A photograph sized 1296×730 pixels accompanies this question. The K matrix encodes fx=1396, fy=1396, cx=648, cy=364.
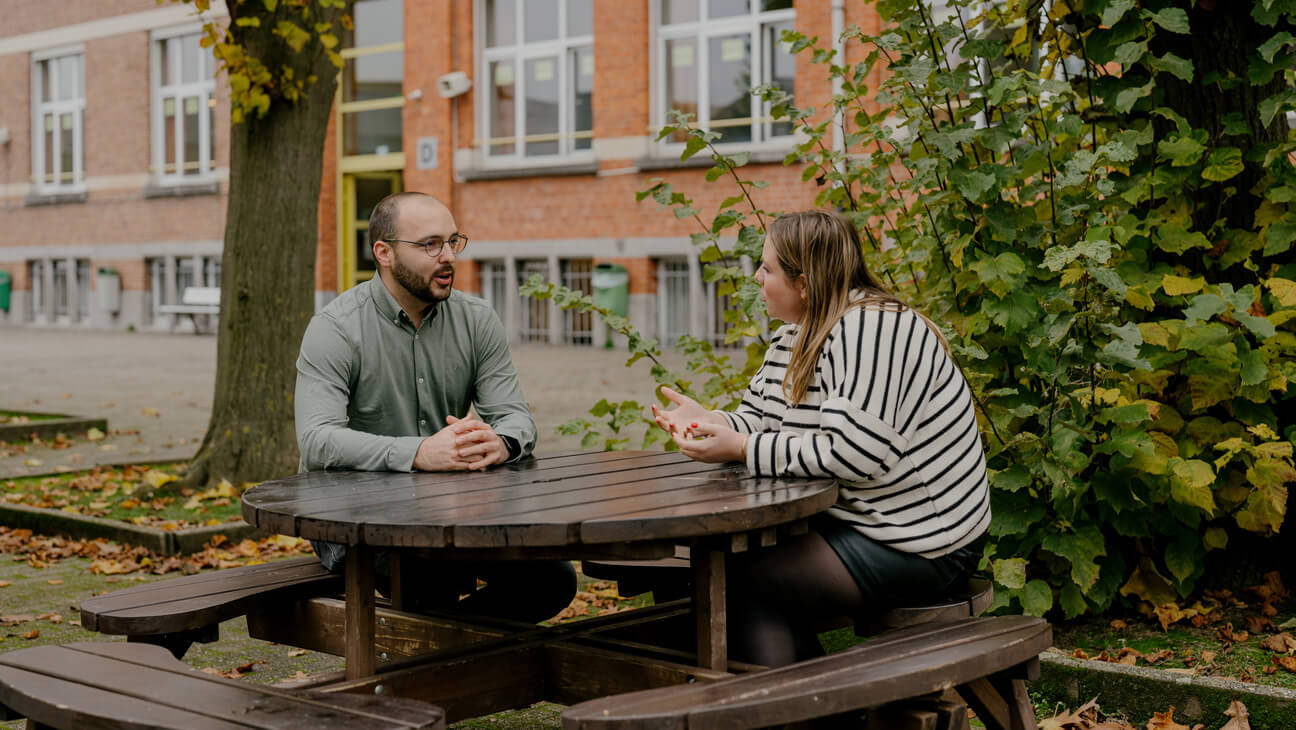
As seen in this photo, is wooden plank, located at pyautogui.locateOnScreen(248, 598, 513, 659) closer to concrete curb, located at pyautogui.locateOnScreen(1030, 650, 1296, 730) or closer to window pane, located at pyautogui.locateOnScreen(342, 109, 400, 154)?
concrete curb, located at pyautogui.locateOnScreen(1030, 650, 1296, 730)

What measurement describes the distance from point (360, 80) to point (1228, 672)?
22.1 metres

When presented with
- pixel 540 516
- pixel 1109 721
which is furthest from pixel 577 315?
pixel 540 516

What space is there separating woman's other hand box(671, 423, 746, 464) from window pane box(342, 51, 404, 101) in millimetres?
21216

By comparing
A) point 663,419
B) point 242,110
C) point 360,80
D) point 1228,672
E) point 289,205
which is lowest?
point 1228,672

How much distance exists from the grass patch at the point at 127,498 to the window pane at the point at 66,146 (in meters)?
21.9

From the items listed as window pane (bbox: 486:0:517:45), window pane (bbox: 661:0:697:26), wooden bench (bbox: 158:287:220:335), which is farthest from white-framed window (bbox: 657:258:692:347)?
wooden bench (bbox: 158:287:220:335)

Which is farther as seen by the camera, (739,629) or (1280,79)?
(1280,79)

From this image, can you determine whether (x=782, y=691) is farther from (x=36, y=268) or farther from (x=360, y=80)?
(x=36, y=268)

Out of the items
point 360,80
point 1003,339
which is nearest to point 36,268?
point 360,80

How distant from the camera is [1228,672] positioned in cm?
412

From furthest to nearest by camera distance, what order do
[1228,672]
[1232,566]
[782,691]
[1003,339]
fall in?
1. [1232,566]
2. [1003,339]
3. [1228,672]
4. [782,691]

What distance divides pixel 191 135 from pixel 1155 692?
82.0 feet

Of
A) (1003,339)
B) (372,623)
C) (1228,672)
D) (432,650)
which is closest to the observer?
(372,623)

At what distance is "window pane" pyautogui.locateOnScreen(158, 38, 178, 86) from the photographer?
86.7ft
